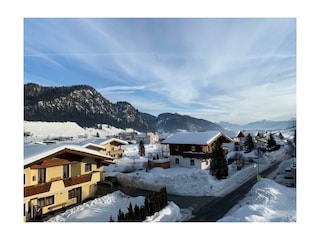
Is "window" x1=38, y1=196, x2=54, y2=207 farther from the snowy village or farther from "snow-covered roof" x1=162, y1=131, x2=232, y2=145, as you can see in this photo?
"snow-covered roof" x1=162, y1=131, x2=232, y2=145

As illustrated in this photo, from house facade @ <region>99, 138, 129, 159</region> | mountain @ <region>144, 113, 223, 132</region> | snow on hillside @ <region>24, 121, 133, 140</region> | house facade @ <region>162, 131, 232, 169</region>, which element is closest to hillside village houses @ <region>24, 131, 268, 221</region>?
snow on hillside @ <region>24, 121, 133, 140</region>

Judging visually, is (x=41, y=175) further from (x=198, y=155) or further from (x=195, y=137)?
(x=195, y=137)

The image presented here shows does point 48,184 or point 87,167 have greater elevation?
point 87,167

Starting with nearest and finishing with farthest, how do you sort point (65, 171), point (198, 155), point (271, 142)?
point (65, 171), point (198, 155), point (271, 142)

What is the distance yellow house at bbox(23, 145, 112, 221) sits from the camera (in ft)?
21.7

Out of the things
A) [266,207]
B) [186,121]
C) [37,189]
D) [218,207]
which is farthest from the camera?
[186,121]

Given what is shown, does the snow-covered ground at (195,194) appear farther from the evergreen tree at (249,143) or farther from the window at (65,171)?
the evergreen tree at (249,143)

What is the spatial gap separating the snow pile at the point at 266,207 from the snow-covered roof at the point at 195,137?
17.1 feet

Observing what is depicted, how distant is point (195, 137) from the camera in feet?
49.6

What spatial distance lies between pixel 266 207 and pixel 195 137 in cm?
864

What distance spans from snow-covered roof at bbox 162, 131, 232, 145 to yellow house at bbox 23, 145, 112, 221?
719 centimetres

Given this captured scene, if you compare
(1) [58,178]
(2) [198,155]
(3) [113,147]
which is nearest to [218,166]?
(2) [198,155]
